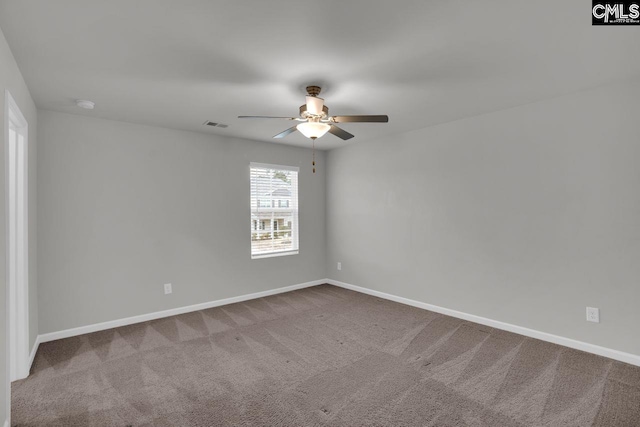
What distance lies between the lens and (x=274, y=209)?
17.4 feet

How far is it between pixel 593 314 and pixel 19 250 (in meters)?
5.10

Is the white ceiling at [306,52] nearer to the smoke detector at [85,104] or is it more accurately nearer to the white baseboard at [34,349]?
the smoke detector at [85,104]

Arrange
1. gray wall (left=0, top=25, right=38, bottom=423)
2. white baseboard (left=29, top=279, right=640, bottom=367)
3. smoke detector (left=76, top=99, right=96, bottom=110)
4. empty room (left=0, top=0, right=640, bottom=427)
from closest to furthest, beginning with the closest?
gray wall (left=0, top=25, right=38, bottom=423)
empty room (left=0, top=0, right=640, bottom=427)
white baseboard (left=29, top=279, right=640, bottom=367)
smoke detector (left=76, top=99, right=96, bottom=110)

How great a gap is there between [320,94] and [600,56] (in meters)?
2.14

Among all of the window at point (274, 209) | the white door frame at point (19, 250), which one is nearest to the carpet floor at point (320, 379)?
the white door frame at point (19, 250)

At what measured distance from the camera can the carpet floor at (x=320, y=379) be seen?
215 centimetres

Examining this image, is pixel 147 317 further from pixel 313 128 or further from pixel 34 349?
pixel 313 128

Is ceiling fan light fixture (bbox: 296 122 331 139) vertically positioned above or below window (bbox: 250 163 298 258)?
above

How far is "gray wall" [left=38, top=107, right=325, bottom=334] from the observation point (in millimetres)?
3508

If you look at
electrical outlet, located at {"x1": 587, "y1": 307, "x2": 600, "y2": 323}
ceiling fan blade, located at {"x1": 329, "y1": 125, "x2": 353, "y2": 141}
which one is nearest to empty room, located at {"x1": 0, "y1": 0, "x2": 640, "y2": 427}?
electrical outlet, located at {"x1": 587, "y1": 307, "x2": 600, "y2": 323}

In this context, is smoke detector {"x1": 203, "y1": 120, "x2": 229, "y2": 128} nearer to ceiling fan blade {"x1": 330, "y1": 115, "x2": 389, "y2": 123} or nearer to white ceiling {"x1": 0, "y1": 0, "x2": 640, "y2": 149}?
white ceiling {"x1": 0, "y1": 0, "x2": 640, "y2": 149}

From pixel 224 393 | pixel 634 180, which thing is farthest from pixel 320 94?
pixel 634 180

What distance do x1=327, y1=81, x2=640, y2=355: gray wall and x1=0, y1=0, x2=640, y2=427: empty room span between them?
2 centimetres

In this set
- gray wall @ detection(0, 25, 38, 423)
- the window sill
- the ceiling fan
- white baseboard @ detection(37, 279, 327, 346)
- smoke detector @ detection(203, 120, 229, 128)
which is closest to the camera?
gray wall @ detection(0, 25, 38, 423)
